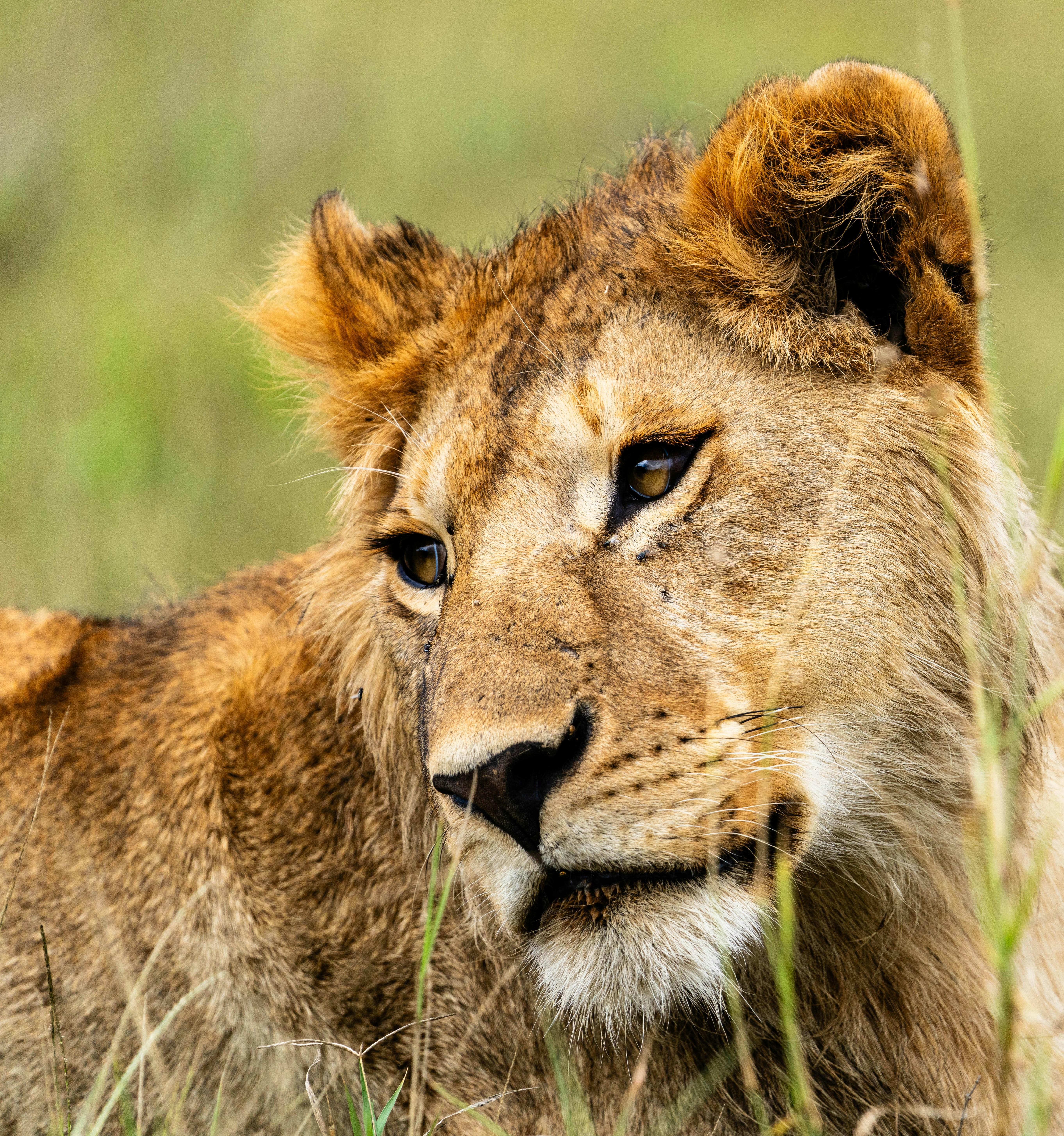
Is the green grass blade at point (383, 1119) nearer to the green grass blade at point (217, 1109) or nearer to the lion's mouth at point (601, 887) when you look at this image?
the green grass blade at point (217, 1109)

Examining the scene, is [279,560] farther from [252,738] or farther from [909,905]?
[909,905]

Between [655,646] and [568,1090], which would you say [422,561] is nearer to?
[655,646]

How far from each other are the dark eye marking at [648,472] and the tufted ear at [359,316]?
0.78 meters

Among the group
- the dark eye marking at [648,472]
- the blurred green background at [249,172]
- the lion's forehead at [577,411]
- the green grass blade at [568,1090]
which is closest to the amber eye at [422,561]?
the lion's forehead at [577,411]

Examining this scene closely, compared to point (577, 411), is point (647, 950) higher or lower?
lower

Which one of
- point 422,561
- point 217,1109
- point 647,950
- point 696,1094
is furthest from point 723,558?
point 217,1109

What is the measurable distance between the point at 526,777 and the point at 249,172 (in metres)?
10.1

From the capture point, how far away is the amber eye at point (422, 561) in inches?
122

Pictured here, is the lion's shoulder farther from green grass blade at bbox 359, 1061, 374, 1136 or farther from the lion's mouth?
the lion's mouth

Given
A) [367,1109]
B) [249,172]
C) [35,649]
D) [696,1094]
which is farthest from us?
[249,172]

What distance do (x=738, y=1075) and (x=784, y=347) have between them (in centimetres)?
158

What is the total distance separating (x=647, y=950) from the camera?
92.6 inches

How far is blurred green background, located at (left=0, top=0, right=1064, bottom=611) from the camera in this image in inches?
317

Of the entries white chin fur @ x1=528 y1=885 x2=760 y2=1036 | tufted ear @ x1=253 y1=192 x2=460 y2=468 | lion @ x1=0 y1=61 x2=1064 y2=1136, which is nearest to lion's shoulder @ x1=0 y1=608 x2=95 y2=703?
lion @ x1=0 y1=61 x2=1064 y2=1136
